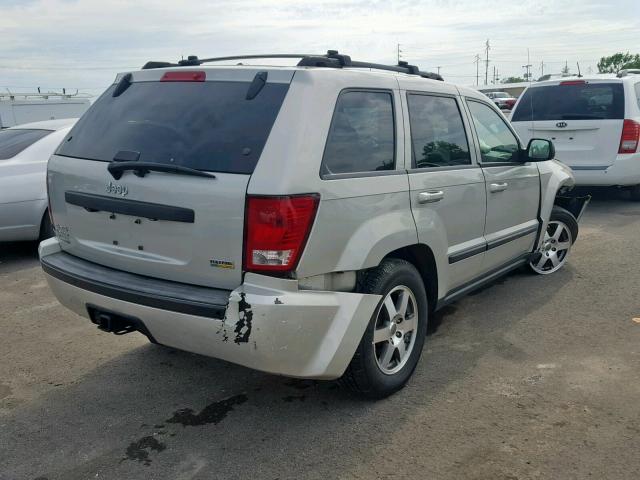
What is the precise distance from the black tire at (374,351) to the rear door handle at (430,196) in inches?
15.3

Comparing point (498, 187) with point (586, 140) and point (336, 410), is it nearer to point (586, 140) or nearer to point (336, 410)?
point (336, 410)

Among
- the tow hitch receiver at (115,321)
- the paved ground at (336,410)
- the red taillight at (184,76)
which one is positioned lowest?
the paved ground at (336,410)

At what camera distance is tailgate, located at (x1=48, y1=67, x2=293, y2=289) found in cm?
286

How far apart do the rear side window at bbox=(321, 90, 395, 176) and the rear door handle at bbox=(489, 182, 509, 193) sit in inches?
46.8

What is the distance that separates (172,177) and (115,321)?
840mm

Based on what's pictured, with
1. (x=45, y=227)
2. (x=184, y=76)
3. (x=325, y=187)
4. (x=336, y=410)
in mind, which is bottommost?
(x=336, y=410)

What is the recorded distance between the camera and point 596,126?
8.27 metres

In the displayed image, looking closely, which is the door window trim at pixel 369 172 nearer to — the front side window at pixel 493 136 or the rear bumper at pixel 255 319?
the rear bumper at pixel 255 319

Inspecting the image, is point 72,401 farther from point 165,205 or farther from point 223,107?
point 223,107

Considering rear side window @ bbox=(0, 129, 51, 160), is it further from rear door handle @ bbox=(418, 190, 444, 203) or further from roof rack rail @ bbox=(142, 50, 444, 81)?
rear door handle @ bbox=(418, 190, 444, 203)

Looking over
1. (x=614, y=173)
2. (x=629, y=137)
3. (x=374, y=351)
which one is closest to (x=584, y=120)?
(x=629, y=137)

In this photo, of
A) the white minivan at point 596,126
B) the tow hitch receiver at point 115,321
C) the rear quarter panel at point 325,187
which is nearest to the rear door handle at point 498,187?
the rear quarter panel at point 325,187

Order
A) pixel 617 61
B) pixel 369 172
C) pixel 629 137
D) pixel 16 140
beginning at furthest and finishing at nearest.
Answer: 1. pixel 617 61
2. pixel 629 137
3. pixel 16 140
4. pixel 369 172

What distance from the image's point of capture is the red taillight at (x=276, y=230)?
275cm
